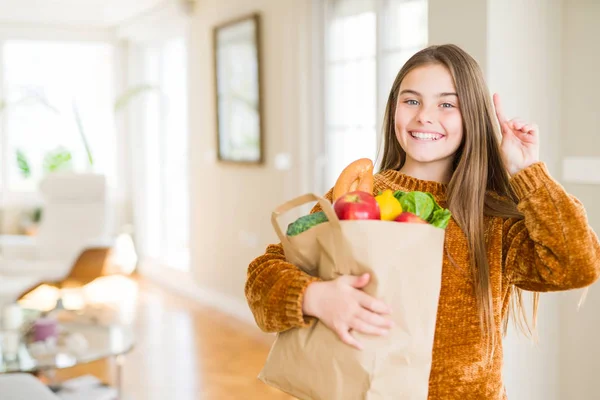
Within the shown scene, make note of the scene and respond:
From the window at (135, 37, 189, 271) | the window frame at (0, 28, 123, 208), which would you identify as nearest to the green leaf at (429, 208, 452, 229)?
→ the window at (135, 37, 189, 271)

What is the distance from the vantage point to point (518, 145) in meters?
1.32

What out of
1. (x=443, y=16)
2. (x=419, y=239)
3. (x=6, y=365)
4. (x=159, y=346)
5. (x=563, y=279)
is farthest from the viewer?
(x=159, y=346)

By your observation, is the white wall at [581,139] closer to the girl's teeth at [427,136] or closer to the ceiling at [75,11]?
the girl's teeth at [427,136]

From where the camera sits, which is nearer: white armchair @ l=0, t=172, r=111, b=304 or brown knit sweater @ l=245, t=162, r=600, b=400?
brown knit sweater @ l=245, t=162, r=600, b=400

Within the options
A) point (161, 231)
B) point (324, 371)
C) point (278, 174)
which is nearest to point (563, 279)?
point (324, 371)

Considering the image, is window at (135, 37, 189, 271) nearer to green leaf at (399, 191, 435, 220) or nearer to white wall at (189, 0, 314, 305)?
white wall at (189, 0, 314, 305)

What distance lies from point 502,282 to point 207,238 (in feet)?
13.3

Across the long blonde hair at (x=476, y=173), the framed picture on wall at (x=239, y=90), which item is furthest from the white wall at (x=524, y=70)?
the framed picture on wall at (x=239, y=90)

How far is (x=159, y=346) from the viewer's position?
13.5ft

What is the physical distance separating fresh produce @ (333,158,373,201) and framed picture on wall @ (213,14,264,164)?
10.7ft

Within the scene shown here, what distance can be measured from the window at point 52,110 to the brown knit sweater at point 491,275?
5.45 metres

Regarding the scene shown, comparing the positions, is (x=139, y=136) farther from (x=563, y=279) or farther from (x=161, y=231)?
(x=563, y=279)

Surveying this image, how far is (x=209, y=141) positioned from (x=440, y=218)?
415 cm

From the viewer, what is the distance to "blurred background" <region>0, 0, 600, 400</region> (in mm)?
2414
